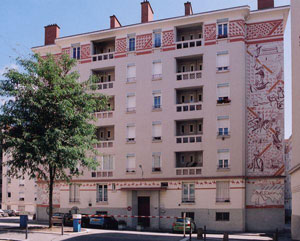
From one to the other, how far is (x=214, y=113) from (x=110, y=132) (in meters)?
11.0

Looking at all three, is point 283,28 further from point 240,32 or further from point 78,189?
point 78,189

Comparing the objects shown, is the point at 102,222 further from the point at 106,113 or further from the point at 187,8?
the point at 187,8

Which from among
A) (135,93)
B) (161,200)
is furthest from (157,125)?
(161,200)

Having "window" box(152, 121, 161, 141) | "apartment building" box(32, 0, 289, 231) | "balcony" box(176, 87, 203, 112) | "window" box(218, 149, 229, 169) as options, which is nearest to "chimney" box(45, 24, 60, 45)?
"apartment building" box(32, 0, 289, 231)

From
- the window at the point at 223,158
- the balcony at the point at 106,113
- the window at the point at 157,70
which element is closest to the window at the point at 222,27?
the window at the point at 157,70

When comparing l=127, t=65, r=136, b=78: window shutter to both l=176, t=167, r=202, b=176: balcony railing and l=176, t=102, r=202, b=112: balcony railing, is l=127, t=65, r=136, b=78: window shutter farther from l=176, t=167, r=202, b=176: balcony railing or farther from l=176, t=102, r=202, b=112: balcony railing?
l=176, t=167, r=202, b=176: balcony railing

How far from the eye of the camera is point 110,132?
43.7 m

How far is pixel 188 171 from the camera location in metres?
39.5

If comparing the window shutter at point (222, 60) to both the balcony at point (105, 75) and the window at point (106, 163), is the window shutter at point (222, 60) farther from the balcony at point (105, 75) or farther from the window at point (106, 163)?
the window at point (106, 163)

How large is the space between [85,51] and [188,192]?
59.1 ft

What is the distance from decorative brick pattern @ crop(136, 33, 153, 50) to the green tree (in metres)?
13.1

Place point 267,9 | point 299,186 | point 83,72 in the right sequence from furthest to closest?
point 83,72 → point 267,9 → point 299,186

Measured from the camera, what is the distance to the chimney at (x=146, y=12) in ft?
143

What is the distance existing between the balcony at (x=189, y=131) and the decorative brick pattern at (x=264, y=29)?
9.21m
